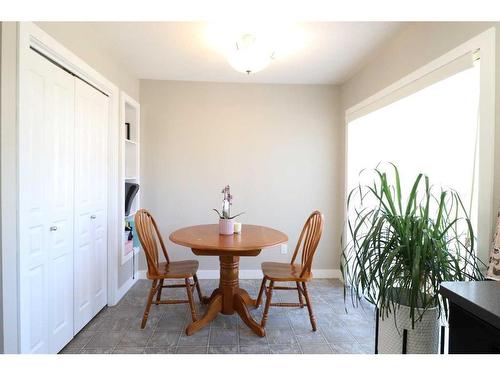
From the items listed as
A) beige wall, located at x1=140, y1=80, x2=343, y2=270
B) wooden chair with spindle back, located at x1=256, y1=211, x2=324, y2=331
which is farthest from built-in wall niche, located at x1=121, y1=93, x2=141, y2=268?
wooden chair with spindle back, located at x1=256, y1=211, x2=324, y2=331

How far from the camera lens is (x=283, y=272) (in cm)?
221

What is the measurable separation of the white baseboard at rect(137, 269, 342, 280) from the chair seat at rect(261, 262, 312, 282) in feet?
3.24

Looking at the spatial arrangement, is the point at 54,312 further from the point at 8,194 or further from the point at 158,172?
the point at 158,172

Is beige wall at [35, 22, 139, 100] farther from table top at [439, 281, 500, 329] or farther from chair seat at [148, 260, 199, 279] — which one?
table top at [439, 281, 500, 329]

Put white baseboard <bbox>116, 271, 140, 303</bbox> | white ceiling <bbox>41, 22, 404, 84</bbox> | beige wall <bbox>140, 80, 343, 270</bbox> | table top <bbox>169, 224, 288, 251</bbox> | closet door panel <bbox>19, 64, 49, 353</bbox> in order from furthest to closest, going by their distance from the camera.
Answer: beige wall <bbox>140, 80, 343, 270</bbox> < white baseboard <bbox>116, 271, 140, 303</bbox> < white ceiling <bbox>41, 22, 404, 84</bbox> < table top <bbox>169, 224, 288, 251</bbox> < closet door panel <bbox>19, 64, 49, 353</bbox>

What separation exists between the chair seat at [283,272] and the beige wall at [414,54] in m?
1.30

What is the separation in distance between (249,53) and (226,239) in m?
1.45

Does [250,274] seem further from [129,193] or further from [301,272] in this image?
[129,193]

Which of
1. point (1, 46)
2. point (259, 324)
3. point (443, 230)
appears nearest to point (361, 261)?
point (443, 230)

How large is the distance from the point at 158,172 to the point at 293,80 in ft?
6.56

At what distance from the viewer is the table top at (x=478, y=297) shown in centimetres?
72

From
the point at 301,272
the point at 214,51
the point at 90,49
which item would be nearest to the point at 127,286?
the point at 301,272

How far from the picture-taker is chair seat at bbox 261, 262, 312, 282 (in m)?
2.09

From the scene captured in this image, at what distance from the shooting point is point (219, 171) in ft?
10.7
